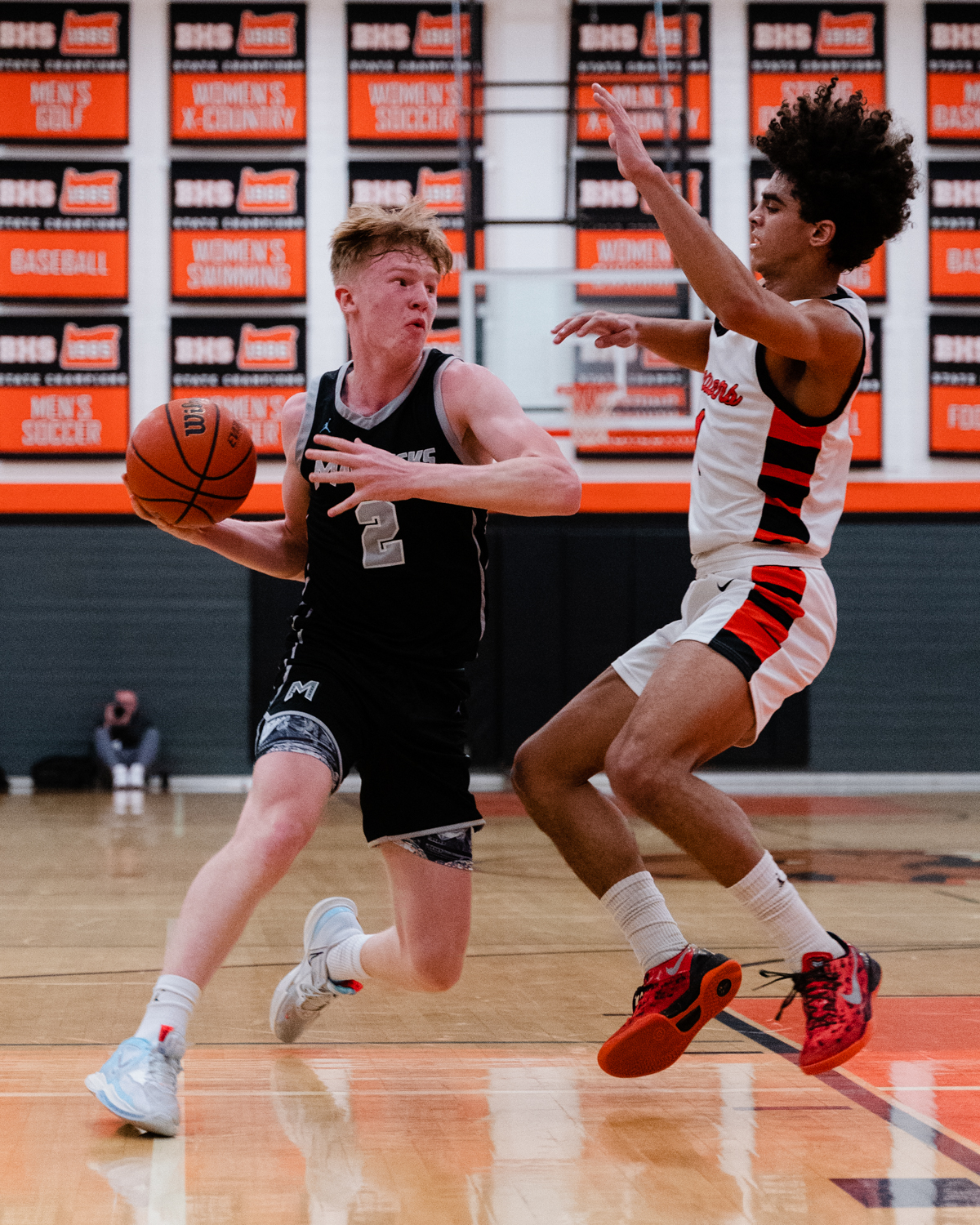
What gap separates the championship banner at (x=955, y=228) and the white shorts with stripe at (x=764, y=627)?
10.4 m

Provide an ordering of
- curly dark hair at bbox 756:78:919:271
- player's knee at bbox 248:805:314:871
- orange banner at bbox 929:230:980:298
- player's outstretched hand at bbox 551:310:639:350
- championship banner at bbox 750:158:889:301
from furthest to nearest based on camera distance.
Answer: orange banner at bbox 929:230:980:298
championship banner at bbox 750:158:889:301
player's outstretched hand at bbox 551:310:639:350
curly dark hair at bbox 756:78:919:271
player's knee at bbox 248:805:314:871

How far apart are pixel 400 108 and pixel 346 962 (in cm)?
1046

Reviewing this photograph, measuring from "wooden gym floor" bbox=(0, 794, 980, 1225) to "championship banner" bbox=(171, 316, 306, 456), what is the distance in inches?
287

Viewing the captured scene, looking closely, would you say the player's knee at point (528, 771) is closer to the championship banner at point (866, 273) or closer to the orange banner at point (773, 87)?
the championship banner at point (866, 273)

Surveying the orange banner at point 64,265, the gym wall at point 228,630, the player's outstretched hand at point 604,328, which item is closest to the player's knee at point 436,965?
the player's outstretched hand at point 604,328

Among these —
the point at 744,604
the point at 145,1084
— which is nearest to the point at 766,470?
the point at 744,604

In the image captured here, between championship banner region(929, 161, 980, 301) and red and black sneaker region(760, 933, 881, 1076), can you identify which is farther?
championship banner region(929, 161, 980, 301)

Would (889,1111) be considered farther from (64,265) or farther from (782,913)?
(64,265)

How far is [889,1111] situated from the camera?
2.75 metres

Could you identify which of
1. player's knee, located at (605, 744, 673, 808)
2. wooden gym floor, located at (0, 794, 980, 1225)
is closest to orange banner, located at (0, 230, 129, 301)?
wooden gym floor, located at (0, 794, 980, 1225)

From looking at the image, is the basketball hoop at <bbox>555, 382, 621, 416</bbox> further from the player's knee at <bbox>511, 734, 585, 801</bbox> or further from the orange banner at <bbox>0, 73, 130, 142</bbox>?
the player's knee at <bbox>511, 734, 585, 801</bbox>

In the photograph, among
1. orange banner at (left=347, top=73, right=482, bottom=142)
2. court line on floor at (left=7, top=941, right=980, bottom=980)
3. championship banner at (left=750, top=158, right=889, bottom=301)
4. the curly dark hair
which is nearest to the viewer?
the curly dark hair

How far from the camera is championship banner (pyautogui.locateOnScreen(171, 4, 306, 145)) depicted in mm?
12234

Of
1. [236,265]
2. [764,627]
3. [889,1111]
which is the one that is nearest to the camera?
[889,1111]
